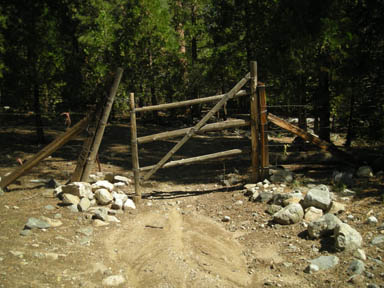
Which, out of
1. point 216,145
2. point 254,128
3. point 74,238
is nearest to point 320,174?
point 254,128

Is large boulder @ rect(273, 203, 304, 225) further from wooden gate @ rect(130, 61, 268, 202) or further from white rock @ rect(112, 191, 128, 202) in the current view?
white rock @ rect(112, 191, 128, 202)

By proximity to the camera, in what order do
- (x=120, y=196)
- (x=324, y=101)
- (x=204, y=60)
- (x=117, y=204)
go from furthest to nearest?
(x=204, y=60) → (x=324, y=101) → (x=120, y=196) → (x=117, y=204)

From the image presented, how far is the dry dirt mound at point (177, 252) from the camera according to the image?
4.25 metres

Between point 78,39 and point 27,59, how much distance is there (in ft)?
12.9

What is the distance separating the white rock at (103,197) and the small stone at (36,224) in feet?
3.99

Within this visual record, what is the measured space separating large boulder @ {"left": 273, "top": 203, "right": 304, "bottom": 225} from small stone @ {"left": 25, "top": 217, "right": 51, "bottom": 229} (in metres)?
3.52

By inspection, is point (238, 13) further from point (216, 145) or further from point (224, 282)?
point (224, 282)

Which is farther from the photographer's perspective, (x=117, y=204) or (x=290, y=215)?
(x=117, y=204)

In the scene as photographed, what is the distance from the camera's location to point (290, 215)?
5.44m

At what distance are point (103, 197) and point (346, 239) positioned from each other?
4074 millimetres

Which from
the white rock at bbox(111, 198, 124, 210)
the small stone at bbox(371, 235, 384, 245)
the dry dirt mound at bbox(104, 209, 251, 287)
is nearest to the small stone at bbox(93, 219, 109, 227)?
the dry dirt mound at bbox(104, 209, 251, 287)

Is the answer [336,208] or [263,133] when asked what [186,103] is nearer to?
[263,133]

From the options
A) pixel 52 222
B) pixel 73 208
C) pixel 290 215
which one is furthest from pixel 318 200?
pixel 52 222

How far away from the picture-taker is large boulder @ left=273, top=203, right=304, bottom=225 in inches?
214
